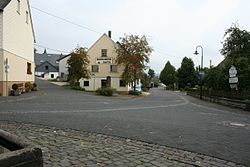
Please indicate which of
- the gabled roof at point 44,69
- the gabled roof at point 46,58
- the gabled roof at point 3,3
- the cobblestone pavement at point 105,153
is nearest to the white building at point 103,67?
the gabled roof at point 3,3

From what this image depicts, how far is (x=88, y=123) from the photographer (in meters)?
12.4

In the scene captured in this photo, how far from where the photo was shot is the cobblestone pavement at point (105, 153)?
6.55 m

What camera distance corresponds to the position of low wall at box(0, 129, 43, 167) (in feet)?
10.7

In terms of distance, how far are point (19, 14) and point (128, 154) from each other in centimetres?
2752

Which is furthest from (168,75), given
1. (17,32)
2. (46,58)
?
(17,32)

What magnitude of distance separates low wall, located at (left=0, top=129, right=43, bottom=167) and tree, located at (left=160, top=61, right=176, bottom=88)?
108317 mm

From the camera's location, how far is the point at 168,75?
387 feet

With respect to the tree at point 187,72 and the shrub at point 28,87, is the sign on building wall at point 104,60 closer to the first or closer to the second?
the shrub at point 28,87

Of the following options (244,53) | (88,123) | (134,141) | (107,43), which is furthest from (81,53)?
(134,141)

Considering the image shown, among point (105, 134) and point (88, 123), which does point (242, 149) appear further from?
point (88, 123)

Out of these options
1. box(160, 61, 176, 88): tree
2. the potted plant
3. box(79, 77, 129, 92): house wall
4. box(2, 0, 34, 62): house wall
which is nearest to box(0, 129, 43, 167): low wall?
box(2, 0, 34, 62): house wall

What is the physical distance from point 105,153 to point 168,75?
11185cm

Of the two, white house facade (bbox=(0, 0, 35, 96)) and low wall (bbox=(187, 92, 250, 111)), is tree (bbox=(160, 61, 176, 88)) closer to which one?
low wall (bbox=(187, 92, 250, 111))

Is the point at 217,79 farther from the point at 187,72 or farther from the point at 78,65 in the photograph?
the point at 187,72
